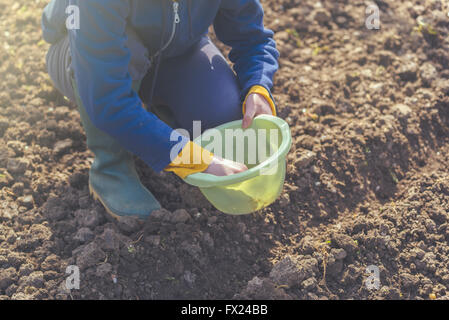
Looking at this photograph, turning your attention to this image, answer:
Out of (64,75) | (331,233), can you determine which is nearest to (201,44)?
(64,75)

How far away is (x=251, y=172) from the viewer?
4.57ft

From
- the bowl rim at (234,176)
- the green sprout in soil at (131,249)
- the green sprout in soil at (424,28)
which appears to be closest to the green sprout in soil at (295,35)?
the green sprout in soil at (424,28)

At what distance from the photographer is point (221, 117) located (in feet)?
5.88

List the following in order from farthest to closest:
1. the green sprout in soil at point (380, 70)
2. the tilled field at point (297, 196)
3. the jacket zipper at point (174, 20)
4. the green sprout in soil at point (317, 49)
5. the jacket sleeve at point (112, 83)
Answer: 1. the green sprout in soil at point (317, 49)
2. the green sprout in soil at point (380, 70)
3. the tilled field at point (297, 196)
4. the jacket zipper at point (174, 20)
5. the jacket sleeve at point (112, 83)

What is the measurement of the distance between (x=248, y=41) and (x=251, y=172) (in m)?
0.58

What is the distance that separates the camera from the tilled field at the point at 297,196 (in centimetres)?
162

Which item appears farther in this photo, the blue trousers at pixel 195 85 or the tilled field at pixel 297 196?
the blue trousers at pixel 195 85

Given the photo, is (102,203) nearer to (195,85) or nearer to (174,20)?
(195,85)

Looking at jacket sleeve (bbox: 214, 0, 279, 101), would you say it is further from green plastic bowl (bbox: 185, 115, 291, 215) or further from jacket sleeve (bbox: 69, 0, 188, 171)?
jacket sleeve (bbox: 69, 0, 188, 171)

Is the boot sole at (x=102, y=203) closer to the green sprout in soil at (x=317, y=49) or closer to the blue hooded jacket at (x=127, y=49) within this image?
the blue hooded jacket at (x=127, y=49)

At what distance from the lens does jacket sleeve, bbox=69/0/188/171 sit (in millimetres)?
1364

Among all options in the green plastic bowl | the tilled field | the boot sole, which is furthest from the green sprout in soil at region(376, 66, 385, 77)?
the boot sole

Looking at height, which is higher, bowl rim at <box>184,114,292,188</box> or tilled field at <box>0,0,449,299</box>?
bowl rim at <box>184,114,292,188</box>

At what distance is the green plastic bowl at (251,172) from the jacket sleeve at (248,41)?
0.50ft
